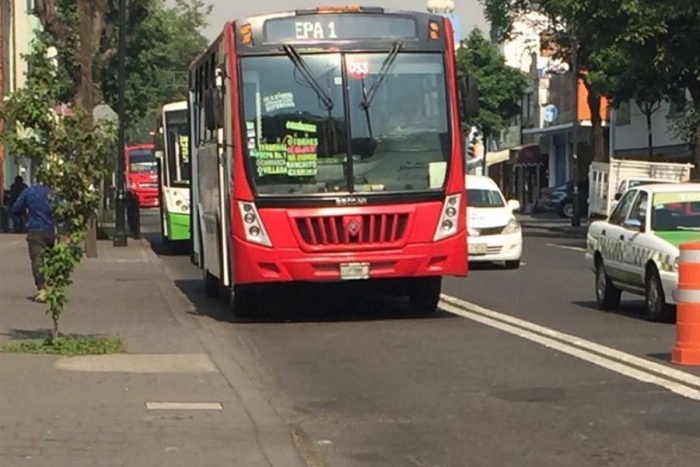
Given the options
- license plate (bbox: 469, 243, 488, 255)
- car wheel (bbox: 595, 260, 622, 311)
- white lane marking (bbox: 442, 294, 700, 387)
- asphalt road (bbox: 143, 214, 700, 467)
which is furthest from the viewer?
license plate (bbox: 469, 243, 488, 255)

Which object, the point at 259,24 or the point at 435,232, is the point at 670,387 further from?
the point at 259,24

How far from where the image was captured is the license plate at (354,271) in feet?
58.2

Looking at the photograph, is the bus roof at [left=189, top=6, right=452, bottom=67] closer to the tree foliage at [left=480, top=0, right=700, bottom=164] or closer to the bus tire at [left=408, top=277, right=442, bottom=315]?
the bus tire at [left=408, top=277, right=442, bottom=315]

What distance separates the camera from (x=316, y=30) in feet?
59.9

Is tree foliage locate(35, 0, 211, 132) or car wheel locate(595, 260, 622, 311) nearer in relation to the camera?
car wheel locate(595, 260, 622, 311)

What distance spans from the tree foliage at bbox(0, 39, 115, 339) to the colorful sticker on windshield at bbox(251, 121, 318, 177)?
10.6 feet

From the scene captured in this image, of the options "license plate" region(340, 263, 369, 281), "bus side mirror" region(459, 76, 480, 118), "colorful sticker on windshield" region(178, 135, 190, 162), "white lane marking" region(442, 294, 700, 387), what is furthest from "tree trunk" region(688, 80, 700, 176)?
"license plate" region(340, 263, 369, 281)

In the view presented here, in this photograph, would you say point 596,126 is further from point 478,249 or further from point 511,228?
point 478,249

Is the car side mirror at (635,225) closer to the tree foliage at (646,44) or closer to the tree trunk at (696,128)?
the tree foliage at (646,44)

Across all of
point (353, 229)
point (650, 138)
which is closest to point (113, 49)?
point (650, 138)

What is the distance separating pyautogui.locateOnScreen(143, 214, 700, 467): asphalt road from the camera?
392 inches

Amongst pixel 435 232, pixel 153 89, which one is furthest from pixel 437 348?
pixel 153 89

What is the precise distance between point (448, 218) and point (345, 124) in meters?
1.57

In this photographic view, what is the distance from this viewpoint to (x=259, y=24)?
18125 millimetres
